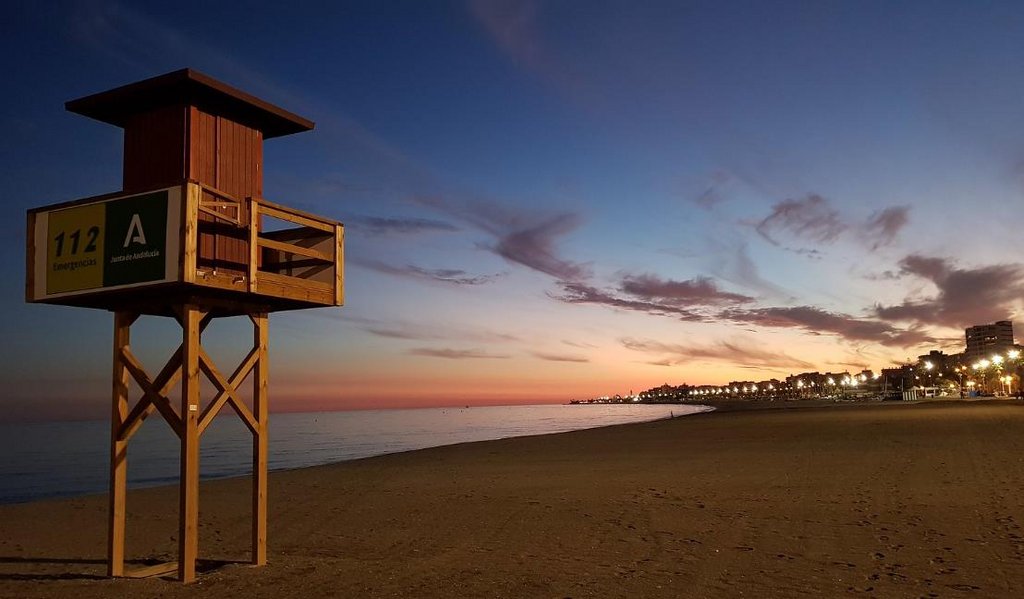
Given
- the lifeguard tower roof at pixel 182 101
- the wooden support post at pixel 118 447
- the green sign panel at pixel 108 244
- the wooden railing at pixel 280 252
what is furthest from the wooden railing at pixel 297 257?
the wooden support post at pixel 118 447

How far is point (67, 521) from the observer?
50.1ft

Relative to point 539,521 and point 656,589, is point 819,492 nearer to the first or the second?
point 539,521

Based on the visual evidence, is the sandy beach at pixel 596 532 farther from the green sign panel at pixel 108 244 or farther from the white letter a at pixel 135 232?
the white letter a at pixel 135 232

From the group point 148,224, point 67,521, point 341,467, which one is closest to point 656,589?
point 148,224

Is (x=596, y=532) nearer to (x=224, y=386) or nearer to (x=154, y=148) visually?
(x=224, y=386)

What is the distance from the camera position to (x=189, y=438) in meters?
8.68

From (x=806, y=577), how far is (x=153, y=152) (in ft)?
32.1

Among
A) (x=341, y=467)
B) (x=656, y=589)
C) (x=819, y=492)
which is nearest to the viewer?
(x=656, y=589)

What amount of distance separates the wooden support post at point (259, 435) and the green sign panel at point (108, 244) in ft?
5.65

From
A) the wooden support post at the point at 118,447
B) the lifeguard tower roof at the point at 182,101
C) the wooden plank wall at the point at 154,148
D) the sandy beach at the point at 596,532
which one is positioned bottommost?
the sandy beach at the point at 596,532

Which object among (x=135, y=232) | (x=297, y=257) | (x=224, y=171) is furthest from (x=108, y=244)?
(x=297, y=257)

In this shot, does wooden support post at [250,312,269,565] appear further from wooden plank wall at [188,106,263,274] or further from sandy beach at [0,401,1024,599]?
wooden plank wall at [188,106,263,274]

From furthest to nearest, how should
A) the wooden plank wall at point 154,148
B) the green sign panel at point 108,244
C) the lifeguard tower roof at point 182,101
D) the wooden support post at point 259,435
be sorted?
1. the wooden support post at point 259,435
2. the wooden plank wall at point 154,148
3. the lifeguard tower roof at point 182,101
4. the green sign panel at point 108,244

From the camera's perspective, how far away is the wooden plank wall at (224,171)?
29.8ft
